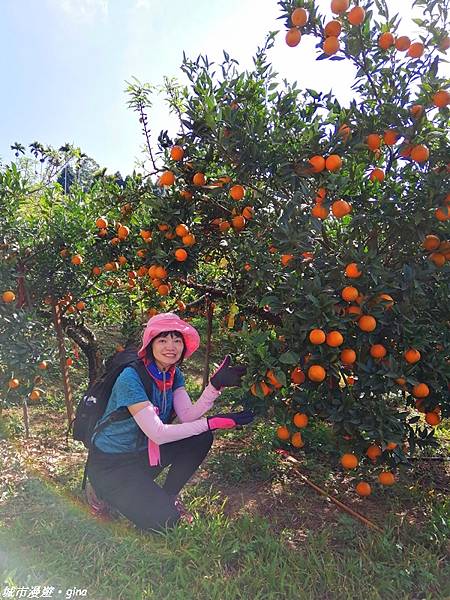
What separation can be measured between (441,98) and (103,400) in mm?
2152

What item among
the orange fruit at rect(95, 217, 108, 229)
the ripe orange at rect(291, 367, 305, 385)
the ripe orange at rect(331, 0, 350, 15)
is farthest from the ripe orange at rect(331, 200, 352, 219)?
the orange fruit at rect(95, 217, 108, 229)

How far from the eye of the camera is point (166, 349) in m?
2.44

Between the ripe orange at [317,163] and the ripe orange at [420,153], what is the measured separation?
1.44ft

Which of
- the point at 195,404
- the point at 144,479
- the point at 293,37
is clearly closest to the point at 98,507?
the point at 144,479

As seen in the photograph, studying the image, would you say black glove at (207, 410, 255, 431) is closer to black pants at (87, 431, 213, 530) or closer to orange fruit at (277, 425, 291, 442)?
orange fruit at (277, 425, 291, 442)

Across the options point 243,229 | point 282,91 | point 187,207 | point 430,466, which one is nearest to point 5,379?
point 187,207

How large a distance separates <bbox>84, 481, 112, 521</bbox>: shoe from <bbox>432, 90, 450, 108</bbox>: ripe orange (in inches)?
98.0

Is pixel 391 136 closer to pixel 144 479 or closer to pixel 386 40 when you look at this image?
pixel 386 40

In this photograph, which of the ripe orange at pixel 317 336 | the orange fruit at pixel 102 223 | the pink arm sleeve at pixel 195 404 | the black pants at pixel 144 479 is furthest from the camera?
the orange fruit at pixel 102 223

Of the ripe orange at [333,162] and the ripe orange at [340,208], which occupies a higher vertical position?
the ripe orange at [333,162]

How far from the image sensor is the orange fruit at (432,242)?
2273 millimetres

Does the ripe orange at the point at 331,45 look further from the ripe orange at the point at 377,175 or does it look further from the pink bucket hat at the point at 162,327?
the pink bucket hat at the point at 162,327

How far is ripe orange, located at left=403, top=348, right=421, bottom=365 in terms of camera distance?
6.84 ft

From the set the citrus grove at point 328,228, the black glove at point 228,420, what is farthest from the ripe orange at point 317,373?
the black glove at point 228,420
